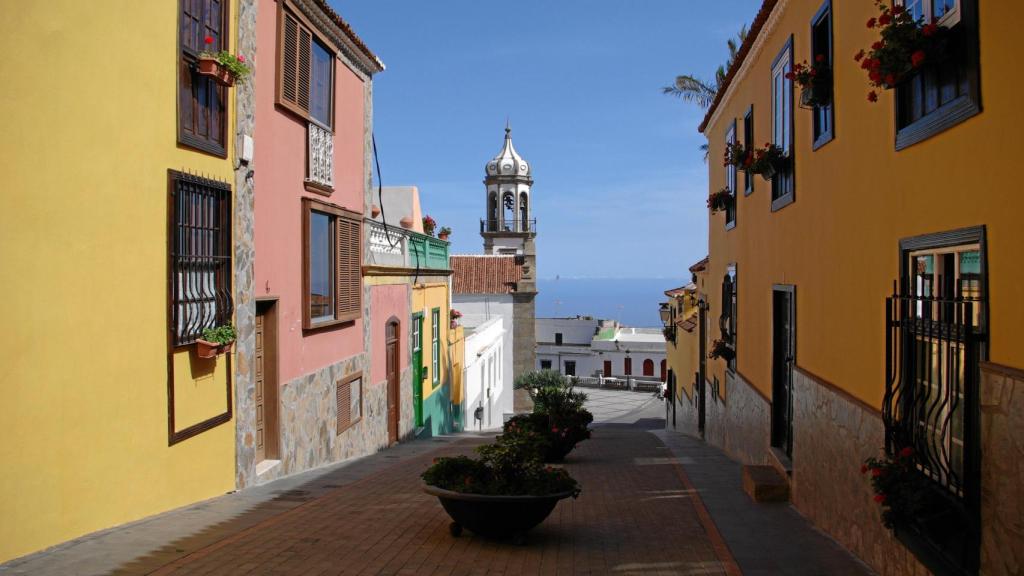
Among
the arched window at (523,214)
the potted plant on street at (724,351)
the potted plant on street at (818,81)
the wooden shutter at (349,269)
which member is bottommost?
the potted plant on street at (724,351)

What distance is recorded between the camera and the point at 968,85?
5.27 meters

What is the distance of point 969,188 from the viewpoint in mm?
5273

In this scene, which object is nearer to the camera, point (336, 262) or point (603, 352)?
point (336, 262)

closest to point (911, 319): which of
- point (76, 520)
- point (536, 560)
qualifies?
point (536, 560)

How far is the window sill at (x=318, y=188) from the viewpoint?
13.6 m

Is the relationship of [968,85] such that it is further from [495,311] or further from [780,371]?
[495,311]

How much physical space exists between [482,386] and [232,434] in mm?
24706

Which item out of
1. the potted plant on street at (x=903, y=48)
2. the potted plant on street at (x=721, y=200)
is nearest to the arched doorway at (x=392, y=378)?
the potted plant on street at (x=721, y=200)

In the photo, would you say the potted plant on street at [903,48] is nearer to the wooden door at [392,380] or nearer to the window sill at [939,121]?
the window sill at [939,121]

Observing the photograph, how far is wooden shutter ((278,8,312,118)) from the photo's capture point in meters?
12.3

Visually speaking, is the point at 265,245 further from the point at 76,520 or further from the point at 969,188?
the point at 969,188

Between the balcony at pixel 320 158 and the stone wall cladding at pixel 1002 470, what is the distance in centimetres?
1070

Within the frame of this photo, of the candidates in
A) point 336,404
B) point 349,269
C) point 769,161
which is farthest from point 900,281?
point 349,269

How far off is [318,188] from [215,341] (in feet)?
15.8
